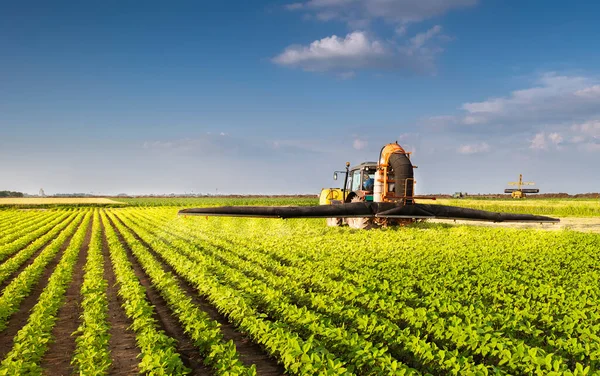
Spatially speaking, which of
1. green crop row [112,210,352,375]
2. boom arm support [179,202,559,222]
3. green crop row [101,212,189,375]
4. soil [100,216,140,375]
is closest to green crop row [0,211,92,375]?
soil [100,216,140,375]

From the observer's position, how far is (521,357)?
4.98 m

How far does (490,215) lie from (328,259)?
5.30m

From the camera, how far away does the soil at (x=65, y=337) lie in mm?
6457

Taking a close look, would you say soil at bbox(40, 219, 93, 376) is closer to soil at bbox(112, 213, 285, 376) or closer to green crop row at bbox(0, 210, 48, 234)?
soil at bbox(112, 213, 285, 376)

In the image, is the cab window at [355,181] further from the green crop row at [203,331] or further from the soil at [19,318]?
the soil at [19,318]

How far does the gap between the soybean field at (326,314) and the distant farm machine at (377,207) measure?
1161 mm

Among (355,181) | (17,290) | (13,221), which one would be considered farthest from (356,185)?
(13,221)

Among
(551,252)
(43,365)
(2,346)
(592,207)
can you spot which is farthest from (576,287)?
(592,207)

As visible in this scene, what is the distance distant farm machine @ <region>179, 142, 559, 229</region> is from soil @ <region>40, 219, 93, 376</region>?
320cm

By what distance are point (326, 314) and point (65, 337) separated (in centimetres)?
477

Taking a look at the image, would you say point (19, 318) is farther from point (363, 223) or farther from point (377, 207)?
point (363, 223)

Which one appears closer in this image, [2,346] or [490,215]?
[2,346]

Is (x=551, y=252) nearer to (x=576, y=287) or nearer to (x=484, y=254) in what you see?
(x=484, y=254)

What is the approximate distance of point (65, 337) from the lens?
7.66 m
